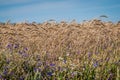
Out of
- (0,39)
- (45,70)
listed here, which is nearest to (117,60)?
(45,70)

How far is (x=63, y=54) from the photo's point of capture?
547 cm

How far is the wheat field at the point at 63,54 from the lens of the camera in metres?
3.65

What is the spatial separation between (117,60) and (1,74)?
1.80 meters

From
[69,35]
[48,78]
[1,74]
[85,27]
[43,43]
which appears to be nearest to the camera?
[1,74]

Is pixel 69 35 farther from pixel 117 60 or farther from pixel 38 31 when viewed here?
pixel 117 60

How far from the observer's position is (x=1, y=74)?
3.42 meters

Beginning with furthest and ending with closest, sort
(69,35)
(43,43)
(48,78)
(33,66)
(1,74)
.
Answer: (69,35) → (43,43) → (33,66) → (48,78) → (1,74)

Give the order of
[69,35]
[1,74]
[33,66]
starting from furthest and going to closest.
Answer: [69,35]
[33,66]
[1,74]

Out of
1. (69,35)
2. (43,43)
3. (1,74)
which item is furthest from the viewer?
(69,35)

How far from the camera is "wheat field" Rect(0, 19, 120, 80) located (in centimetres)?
365

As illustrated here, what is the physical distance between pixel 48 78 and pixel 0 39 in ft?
10.2

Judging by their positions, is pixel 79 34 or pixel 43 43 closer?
pixel 43 43

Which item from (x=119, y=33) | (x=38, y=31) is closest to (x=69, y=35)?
(x=38, y=31)

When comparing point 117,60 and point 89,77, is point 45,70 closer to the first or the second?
point 89,77
